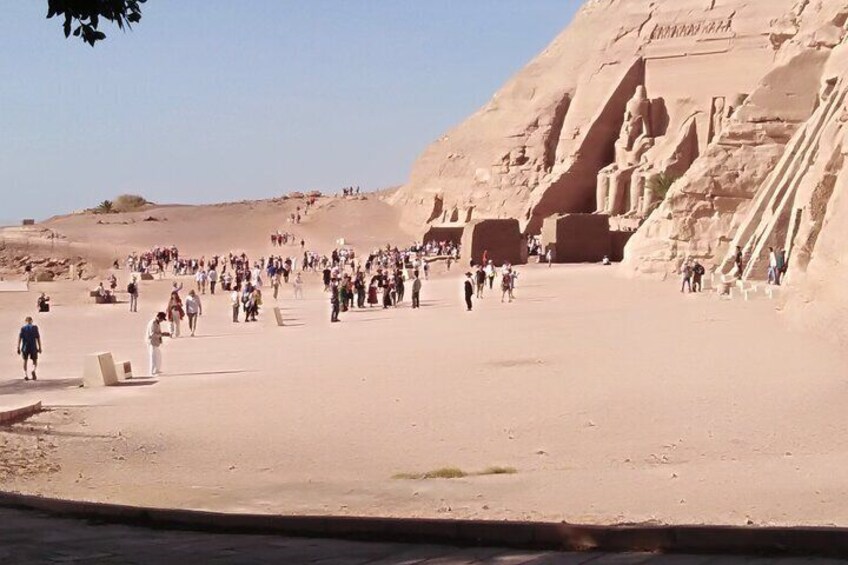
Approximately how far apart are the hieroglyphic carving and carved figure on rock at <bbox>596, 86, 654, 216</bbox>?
11.5ft

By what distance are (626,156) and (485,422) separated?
1514 inches

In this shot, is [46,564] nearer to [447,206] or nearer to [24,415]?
[24,415]

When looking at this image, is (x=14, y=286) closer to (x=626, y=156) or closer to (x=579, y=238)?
(x=579, y=238)

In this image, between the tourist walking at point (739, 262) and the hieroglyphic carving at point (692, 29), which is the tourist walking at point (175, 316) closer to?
the tourist walking at point (739, 262)

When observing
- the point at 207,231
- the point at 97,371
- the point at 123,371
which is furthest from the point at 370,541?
the point at 207,231

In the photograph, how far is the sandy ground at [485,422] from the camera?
325 inches

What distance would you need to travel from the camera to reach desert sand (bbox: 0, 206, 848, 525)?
826 cm

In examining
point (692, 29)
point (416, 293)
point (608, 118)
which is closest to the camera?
point (416, 293)

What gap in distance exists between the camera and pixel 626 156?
48.9 m

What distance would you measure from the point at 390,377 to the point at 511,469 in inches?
222

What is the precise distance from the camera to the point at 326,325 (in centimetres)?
2455

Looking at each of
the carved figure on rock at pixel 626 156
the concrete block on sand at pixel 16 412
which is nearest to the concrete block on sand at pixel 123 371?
the concrete block on sand at pixel 16 412

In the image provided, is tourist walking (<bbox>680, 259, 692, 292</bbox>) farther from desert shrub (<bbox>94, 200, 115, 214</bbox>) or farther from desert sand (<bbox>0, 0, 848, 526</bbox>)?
desert shrub (<bbox>94, 200, 115, 214</bbox>)

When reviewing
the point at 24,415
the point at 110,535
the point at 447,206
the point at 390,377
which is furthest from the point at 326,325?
the point at 447,206
